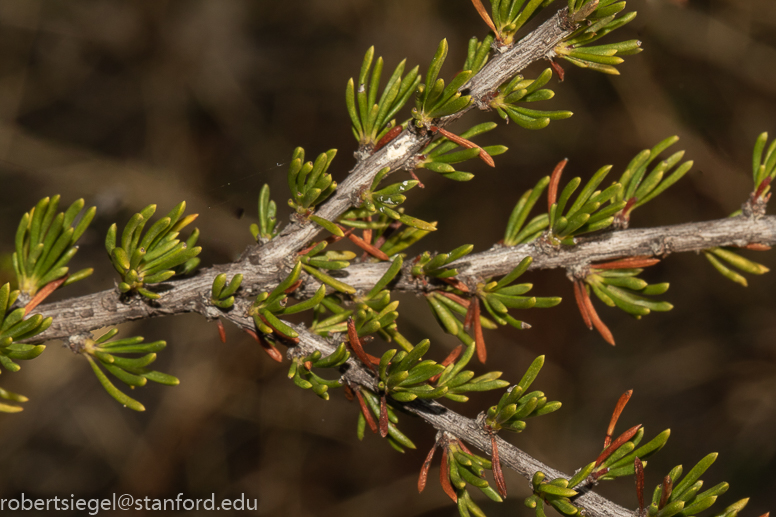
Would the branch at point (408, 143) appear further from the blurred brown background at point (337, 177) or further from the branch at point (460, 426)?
the blurred brown background at point (337, 177)

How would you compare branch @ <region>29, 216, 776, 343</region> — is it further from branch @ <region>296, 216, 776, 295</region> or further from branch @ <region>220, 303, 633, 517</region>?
branch @ <region>220, 303, 633, 517</region>

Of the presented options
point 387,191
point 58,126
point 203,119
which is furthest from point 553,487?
point 58,126

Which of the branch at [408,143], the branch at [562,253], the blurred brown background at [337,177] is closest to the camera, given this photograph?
the branch at [408,143]

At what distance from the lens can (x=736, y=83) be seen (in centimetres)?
439

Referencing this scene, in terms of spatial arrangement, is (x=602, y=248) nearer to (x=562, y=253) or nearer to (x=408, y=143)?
(x=562, y=253)

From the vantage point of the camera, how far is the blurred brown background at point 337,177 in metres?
4.26

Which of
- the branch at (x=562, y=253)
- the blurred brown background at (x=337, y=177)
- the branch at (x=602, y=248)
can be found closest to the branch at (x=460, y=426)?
the branch at (x=562, y=253)

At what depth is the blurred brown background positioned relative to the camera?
426 centimetres

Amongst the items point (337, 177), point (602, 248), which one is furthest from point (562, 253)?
point (337, 177)

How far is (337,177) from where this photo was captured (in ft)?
14.5

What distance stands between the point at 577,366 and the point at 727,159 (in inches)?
91.6

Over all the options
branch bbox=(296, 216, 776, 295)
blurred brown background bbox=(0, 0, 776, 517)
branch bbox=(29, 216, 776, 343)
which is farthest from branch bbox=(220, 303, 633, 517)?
blurred brown background bbox=(0, 0, 776, 517)

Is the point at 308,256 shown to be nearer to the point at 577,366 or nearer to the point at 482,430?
the point at 482,430

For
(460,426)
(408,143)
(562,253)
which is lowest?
(460,426)
